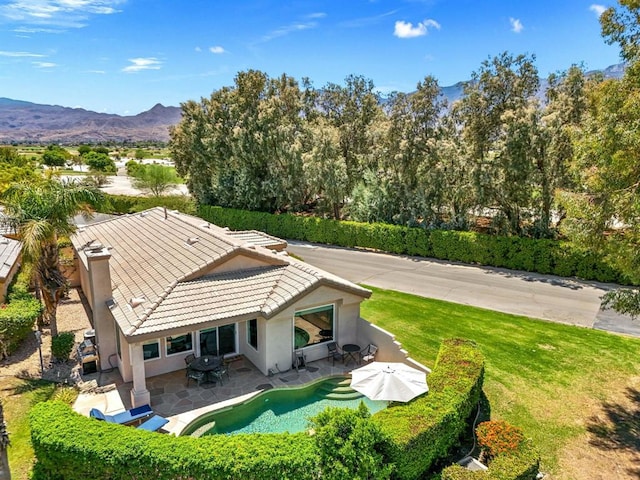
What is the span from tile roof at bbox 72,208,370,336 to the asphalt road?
11.8 metres

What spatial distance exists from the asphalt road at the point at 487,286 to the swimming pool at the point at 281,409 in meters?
13.2

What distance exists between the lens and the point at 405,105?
3828cm

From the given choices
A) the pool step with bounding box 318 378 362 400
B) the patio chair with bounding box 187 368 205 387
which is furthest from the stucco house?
the pool step with bounding box 318 378 362 400

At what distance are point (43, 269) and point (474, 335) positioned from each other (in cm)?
1961

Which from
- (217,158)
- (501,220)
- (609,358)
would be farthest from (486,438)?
(217,158)

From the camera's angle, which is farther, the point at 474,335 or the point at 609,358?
the point at 474,335

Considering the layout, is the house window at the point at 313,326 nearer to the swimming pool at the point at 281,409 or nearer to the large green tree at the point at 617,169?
the swimming pool at the point at 281,409

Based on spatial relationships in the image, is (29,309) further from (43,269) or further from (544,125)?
(544,125)

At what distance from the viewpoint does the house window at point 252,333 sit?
58.5 ft

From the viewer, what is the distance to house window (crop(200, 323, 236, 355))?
17891 mm

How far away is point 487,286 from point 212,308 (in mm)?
20721

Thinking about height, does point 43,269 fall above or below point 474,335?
above

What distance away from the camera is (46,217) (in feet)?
55.0

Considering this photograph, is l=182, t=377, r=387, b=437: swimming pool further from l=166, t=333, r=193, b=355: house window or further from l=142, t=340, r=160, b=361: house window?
l=142, t=340, r=160, b=361: house window
